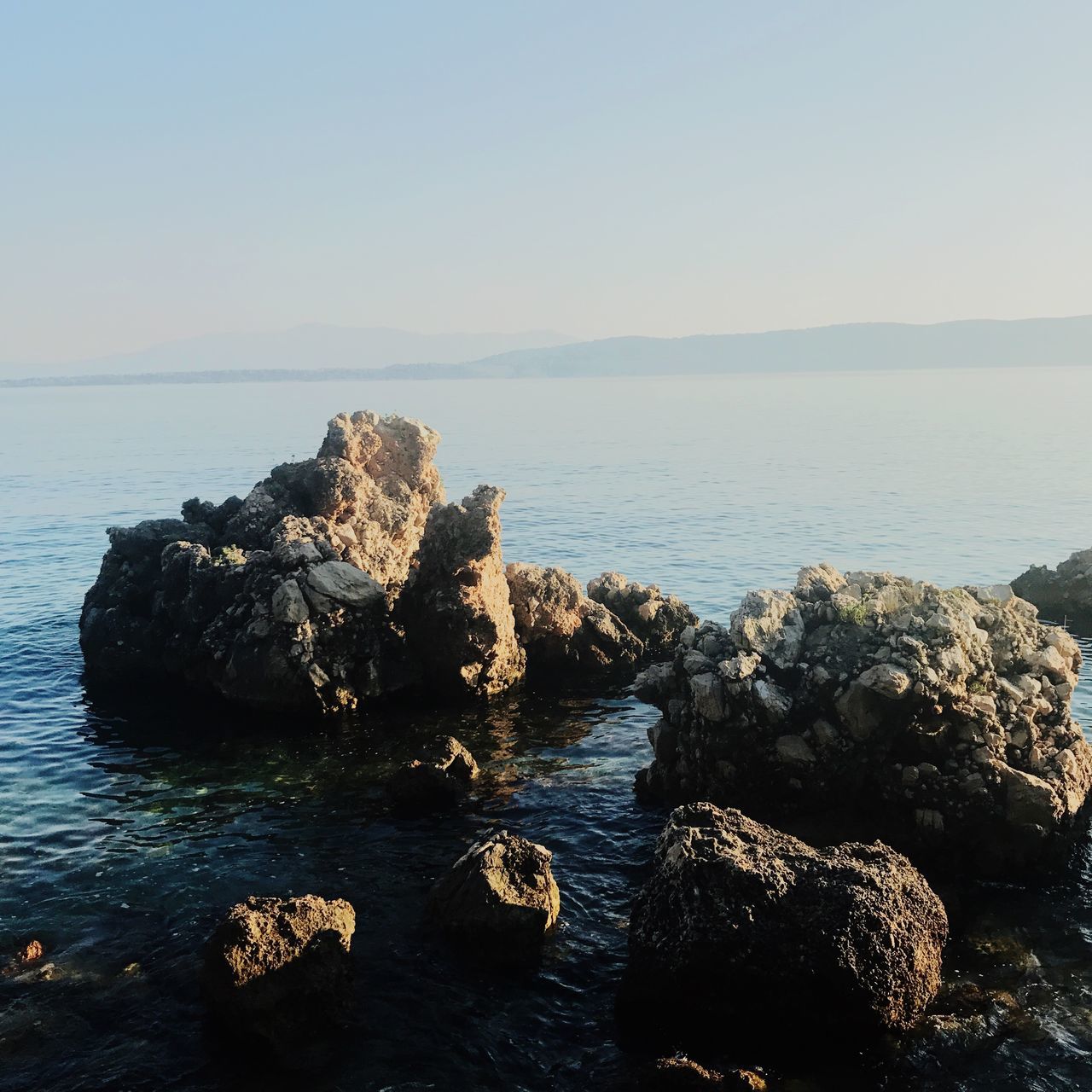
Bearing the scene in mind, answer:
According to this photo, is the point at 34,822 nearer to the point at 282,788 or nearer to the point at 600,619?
the point at 282,788

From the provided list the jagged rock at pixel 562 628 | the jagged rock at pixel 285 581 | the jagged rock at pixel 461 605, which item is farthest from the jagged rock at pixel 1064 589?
the jagged rock at pixel 285 581

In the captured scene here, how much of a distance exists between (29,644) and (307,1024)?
26.6 m

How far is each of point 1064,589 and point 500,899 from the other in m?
28.7

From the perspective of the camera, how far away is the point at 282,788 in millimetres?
23375

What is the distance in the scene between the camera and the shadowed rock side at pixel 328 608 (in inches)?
1134

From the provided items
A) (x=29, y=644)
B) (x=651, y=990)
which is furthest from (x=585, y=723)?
(x=29, y=644)

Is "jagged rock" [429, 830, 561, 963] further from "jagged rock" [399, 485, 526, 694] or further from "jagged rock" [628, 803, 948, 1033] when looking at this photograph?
"jagged rock" [399, 485, 526, 694]

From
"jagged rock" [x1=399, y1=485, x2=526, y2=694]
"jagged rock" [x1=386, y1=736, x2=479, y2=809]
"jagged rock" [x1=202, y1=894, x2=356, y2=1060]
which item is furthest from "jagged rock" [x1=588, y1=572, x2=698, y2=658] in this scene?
"jagged rock" [x1=202, y1=894, x2=356, y2=1060]

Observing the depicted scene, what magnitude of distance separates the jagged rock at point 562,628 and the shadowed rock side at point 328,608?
50mm

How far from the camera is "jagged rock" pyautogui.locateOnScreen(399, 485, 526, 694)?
96.1 ft

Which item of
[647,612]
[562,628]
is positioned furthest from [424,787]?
[647,612]

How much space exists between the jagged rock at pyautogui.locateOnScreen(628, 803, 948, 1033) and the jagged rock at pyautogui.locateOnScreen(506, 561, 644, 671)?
1640 cm

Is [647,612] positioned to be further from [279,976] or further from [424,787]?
[279,976]

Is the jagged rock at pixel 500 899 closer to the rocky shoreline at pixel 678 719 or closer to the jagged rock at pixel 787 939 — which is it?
the rocky shoreline at pixel 678 719
